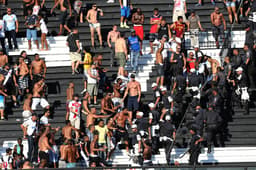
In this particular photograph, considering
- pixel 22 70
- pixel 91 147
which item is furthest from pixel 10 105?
pixel 91 147

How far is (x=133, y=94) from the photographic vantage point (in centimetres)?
3816

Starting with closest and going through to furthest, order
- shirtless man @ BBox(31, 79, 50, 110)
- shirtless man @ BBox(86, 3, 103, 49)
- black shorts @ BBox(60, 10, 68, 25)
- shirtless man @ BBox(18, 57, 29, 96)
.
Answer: shirtless man @ BBox(31, 79, 50, 110), shirtless man @ BBox(18, 57, 29, 96), shirtless man @ BBox(86, 3, 103, 49), black shorts @ BBox(60, 10, 68, 25)

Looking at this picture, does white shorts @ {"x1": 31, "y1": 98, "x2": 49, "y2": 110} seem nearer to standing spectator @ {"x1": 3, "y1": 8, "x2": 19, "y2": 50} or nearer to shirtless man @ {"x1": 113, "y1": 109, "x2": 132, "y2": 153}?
shirtless man @ {"x1": 113, "y1": 109, "x2": 132, "y2": 153}

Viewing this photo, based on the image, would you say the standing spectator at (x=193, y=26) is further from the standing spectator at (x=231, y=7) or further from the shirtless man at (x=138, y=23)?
the shirtless man at (x=138, y=23)

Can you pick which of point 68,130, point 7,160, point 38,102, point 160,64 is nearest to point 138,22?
point 160,64

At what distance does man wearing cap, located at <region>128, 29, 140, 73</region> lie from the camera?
39812 millimetres

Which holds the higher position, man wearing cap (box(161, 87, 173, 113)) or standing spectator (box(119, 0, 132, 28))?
standing spectator (box(119, 0, 132, 28))

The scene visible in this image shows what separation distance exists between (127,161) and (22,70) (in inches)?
204

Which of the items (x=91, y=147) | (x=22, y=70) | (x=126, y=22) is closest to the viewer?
(x=91, y=147)

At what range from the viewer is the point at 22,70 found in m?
38.9

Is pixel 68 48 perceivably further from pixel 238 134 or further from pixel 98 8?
pixel 238 134

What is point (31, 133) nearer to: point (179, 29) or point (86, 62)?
point (86, 62)

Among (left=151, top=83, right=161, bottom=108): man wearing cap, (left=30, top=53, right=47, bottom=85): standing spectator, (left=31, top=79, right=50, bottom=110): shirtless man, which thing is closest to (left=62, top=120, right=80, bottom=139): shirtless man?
(left=31, top=79, right=50, bottom=110): shirtless man

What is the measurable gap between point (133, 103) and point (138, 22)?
414cm
